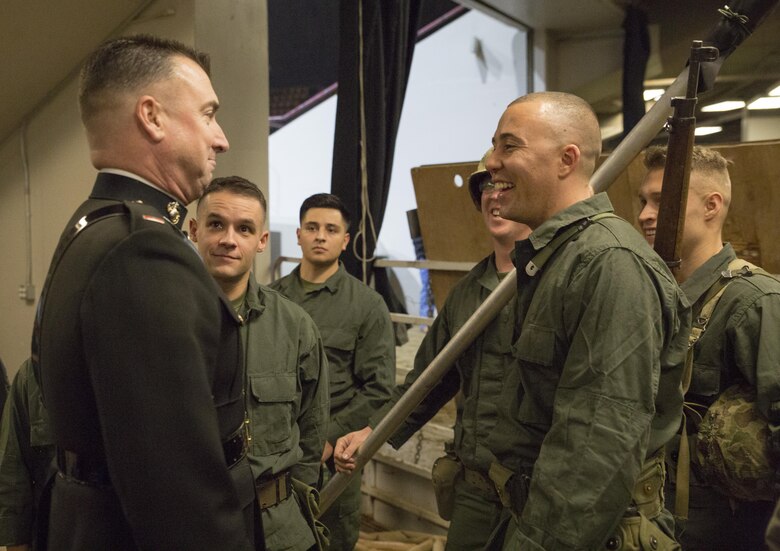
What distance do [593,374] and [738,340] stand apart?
0.65 m

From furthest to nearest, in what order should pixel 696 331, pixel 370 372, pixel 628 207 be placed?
pixel 370 372 → pixel 628 207 → pixel 696 331

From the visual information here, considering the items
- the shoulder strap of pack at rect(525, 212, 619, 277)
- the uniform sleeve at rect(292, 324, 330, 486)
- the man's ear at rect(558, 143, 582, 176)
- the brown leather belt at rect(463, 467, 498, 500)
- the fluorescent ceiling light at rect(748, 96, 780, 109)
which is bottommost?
the brown leather belt at rect(463, 467, 498, 500)

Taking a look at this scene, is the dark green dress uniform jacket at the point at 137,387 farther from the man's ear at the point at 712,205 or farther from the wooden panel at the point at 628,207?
the wooden panel at the point at 628,207

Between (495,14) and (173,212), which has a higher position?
(495,14)

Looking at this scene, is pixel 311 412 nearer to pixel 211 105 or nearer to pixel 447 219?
pixel 211 105

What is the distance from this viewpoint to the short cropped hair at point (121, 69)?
0.95m

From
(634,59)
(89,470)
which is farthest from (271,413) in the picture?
(634,59)

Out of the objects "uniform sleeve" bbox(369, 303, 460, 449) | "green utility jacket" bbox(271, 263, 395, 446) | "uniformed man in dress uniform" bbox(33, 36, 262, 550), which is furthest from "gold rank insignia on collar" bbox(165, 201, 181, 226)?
"green utility jacket" bbox(271, 263, 395, 446)

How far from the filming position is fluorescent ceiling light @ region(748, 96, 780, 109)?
3.11 m

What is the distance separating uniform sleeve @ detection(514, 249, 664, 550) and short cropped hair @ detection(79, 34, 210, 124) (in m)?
0.73

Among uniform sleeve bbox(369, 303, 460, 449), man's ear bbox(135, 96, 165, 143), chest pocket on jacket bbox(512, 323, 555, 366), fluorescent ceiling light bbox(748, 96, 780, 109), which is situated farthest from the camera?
fluorescent ceiling light bbox(748, 96, 780, 109)

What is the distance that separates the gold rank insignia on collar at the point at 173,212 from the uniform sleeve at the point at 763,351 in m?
1.20

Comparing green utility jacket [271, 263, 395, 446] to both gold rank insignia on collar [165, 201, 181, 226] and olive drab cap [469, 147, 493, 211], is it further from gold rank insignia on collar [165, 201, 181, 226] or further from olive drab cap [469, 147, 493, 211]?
gold rank insignia on collar [165, 201, 181, 226]

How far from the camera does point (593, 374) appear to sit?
102 cm
